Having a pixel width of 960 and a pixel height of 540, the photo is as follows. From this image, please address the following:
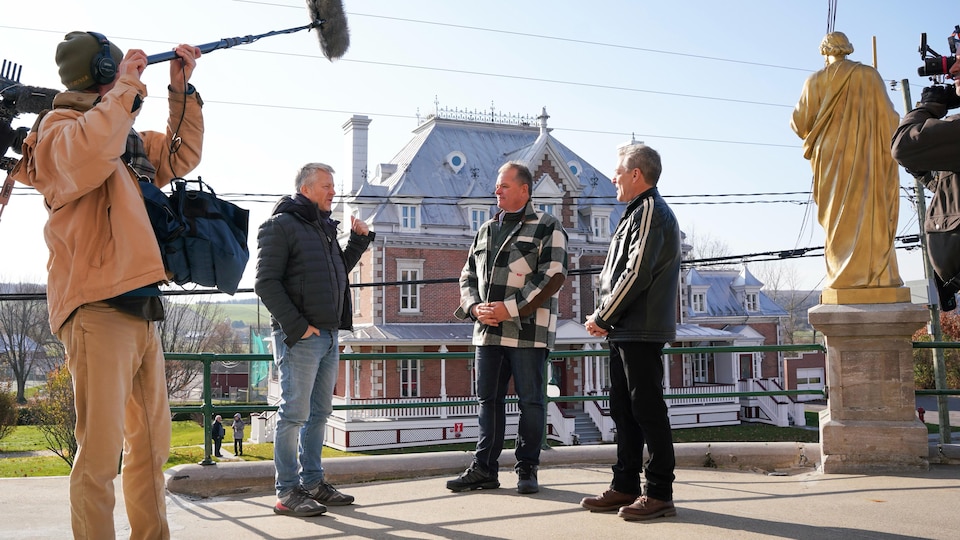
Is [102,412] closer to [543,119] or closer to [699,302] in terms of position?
[543,119]

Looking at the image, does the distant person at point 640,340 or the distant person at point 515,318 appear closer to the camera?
the distant person at point 640,340

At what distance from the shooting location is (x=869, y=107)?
5836 mm

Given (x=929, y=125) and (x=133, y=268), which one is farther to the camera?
(x=929, y=125)

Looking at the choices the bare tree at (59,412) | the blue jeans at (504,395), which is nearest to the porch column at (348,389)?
the bare tree at (59,412)

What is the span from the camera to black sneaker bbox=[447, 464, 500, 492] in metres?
5.20

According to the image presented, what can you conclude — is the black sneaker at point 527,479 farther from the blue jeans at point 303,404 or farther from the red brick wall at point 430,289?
the red brick wall at point 430,289

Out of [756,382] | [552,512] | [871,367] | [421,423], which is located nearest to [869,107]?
[871,367]

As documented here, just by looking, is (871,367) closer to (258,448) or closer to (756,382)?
(258,448)

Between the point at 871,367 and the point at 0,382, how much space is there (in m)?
53.2

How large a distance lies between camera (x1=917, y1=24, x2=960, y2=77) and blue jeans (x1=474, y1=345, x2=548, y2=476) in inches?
109

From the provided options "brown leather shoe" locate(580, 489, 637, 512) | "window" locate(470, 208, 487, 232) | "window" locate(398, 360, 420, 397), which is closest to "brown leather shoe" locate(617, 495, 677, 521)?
"brown leather shoe" locate(580, 489, 637, 512)

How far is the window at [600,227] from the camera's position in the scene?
40.9 m

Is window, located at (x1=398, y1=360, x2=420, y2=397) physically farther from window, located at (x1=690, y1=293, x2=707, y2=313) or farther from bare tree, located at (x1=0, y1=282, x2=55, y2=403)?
bare tree, located at (x1=0, y1=282, x2=55, y2=403)

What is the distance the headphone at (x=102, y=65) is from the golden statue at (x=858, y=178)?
4795 mm
